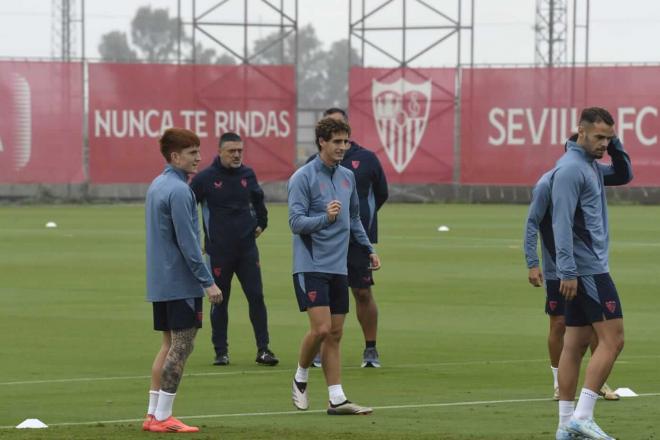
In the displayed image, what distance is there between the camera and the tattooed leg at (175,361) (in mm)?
10250

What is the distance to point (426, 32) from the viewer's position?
170 ft

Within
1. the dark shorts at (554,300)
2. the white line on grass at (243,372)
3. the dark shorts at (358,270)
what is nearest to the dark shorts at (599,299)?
the dark shorts at (554,300)

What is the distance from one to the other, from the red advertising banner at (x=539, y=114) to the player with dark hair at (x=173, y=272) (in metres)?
36.1

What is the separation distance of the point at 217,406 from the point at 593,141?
3412 millimetres

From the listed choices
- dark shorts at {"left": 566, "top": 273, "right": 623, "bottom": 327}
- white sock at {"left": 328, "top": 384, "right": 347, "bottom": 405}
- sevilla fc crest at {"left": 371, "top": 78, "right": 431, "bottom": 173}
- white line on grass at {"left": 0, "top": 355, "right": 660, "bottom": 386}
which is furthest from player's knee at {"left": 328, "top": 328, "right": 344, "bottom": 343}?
sevilla fc crest at {"left": 371, "top": 78, "right": 431, "bottom": 173}

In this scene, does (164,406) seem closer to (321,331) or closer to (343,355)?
(321,331)

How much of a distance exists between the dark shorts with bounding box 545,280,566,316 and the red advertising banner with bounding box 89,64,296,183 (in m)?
35.8

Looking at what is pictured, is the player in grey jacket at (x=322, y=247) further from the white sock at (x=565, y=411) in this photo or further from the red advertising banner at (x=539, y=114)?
the red advertising banner at (x=539, y=114)

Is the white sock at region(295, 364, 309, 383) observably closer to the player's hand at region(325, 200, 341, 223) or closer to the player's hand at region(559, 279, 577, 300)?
the player's hand at region(325, 200, 341, 223)

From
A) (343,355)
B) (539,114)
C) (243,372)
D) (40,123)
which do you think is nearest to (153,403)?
(243,372)

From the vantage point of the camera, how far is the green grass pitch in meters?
10.6

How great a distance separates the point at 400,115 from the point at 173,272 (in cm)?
3878

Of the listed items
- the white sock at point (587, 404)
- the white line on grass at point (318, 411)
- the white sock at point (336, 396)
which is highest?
the white sock at point (587, 404)

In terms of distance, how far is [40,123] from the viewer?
46.8 m
